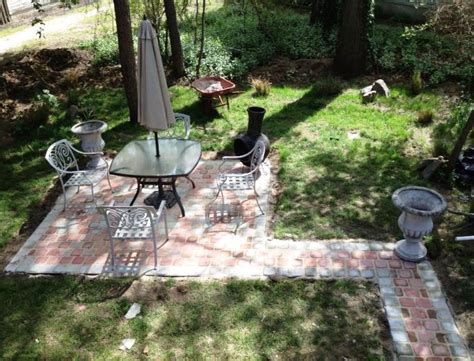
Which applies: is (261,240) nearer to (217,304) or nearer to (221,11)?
(217,304)

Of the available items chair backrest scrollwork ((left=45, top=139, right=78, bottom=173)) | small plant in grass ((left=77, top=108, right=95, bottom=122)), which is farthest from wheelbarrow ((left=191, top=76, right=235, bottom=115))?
chair backrest scrollwork ((left=45, top=139, right=78, bottom=173))

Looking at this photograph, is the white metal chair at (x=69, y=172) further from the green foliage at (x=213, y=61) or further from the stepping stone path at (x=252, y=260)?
the green foliage at (x=213, y=61)

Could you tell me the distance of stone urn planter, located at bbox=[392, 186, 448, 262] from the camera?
208 inches

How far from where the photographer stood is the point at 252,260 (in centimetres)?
563

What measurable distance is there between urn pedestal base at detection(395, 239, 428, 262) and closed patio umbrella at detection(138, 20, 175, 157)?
3459 millimetres

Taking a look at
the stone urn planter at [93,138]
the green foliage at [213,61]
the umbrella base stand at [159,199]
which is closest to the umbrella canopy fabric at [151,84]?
the umbrella base stand at [159,199]

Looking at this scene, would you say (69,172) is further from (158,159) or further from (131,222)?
(131,222)

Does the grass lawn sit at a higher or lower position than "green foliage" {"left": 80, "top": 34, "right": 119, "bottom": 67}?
lower

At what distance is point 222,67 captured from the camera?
37.5ft

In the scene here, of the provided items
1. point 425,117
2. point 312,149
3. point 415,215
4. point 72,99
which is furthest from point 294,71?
point 415,215

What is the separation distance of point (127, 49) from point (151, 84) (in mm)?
3621

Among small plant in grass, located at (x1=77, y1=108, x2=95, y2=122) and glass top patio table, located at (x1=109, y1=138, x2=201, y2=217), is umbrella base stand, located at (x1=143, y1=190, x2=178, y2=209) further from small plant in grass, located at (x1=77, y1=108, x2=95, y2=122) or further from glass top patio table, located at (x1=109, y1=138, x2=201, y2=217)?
small plant in grass, located at (x1=77, y1=108, x2=95, y2=122)

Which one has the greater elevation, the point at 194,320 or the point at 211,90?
the point at 211,90

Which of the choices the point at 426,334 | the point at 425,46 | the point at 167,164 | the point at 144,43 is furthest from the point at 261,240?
the point at 425,46
